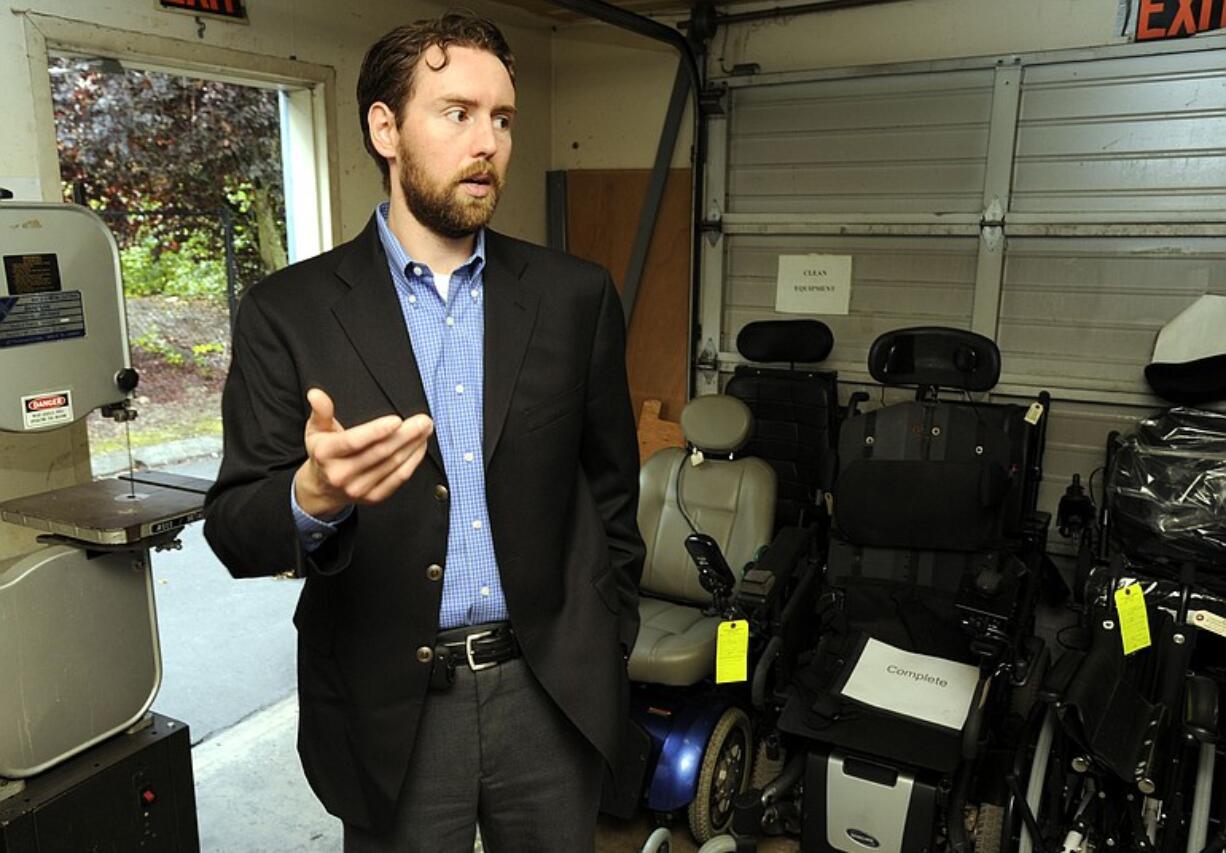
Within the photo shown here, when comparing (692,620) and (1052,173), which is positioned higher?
(1052,173)

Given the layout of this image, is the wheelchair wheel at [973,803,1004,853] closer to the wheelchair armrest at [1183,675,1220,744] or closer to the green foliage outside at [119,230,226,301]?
the wheelchair armrest at [1183,675,1220,744]

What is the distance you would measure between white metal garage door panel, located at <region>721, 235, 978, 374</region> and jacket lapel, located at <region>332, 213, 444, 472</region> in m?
2.67

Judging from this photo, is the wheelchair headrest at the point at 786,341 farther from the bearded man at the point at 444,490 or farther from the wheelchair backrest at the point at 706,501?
the bearded man at the point at 444,490

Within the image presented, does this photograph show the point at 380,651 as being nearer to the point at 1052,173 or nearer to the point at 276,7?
the point at 276,7

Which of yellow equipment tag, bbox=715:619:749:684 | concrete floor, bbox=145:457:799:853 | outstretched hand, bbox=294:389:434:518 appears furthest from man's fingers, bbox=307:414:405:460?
concrete floor, bbox=145:457:799:853

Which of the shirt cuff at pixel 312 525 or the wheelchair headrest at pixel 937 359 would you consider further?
the wheelchair headrest at pixel 937 359

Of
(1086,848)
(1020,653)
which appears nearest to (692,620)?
(1020,653)

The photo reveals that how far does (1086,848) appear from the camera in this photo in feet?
6.56

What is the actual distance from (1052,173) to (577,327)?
2.54m

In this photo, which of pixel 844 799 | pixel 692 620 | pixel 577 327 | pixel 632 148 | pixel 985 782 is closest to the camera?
pixel 577 327

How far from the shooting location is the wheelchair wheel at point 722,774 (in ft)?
7.88

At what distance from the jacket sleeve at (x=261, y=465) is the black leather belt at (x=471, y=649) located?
0.23 m

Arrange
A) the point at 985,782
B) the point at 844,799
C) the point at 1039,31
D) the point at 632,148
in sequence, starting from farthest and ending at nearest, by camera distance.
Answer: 1. the point at 632,148
2. the point at 1039,31
3. the point at 985,782
4. the point at 844,799

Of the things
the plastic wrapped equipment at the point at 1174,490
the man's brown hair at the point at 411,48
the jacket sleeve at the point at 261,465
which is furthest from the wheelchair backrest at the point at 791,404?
the jacket sleeve at the point at 261,465
